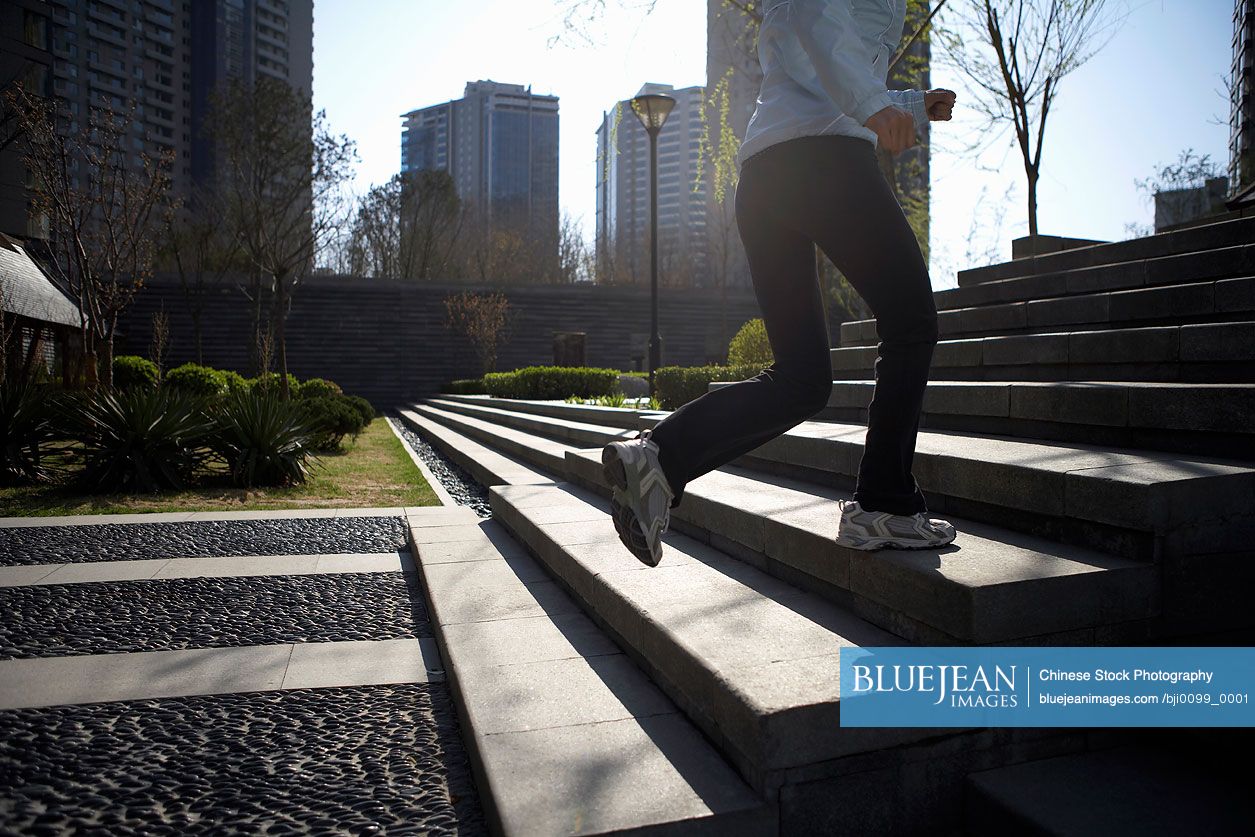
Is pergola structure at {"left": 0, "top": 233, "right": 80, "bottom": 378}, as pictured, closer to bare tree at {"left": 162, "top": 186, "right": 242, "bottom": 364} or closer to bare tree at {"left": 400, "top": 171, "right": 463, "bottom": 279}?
bare tree at {"left": 162, "top": 186, "right": 242, "bottom": 364}

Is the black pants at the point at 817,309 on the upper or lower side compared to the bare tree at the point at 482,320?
lower

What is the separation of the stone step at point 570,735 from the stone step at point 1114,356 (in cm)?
196

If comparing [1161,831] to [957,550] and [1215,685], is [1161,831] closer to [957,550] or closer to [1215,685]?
[1215,685]

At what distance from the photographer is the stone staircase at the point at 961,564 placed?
1536mm

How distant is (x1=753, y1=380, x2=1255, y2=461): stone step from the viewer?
2176 mm

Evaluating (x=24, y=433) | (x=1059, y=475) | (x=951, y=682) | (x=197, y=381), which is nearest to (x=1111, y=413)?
(x=1059, y=475)

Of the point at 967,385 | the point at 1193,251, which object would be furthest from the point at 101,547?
the point at 1193,251

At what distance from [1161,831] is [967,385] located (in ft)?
7.85

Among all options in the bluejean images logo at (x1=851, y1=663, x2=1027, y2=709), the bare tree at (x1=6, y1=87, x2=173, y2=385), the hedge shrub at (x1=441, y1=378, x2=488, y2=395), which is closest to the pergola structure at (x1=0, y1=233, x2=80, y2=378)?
the bare tree at (x1=6, y1=87, x2=173, y2=385)

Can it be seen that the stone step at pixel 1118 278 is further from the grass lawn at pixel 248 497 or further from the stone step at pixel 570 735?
the grass lawn at pixel 248 497

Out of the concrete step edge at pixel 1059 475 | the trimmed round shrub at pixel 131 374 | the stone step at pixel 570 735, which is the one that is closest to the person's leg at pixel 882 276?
the concrete step edge at pixel 1059 475

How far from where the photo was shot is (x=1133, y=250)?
478 centimetres

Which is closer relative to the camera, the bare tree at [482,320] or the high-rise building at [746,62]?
the high-rise building at [746,62]

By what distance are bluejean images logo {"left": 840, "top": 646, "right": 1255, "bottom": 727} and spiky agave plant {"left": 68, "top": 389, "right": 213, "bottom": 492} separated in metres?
7.08
